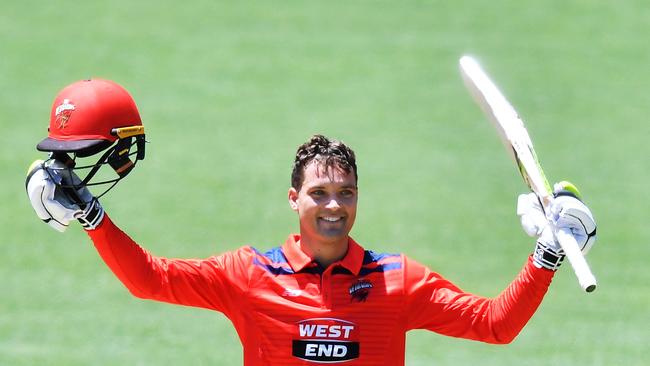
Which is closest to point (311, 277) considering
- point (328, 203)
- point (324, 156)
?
point (328, 203)

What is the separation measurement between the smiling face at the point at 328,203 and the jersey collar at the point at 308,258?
0.12 metres

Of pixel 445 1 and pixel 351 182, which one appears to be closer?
pixel 351 182

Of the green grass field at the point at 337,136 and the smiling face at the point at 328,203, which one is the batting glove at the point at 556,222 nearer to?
the smiling face at the point at 328,203

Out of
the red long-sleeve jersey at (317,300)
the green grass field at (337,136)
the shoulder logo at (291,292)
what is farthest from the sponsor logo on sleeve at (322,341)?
the green grass field at (337,136)

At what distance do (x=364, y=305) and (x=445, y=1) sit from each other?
1198 cm

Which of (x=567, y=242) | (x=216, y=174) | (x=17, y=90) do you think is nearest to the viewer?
(x=567, y=242)

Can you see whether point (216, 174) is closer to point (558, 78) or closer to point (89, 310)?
point (89, 310)

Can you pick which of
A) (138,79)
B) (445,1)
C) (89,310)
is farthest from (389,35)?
(89,310)

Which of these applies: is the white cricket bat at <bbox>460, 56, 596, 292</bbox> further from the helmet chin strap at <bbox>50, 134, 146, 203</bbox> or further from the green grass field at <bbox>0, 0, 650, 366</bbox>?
the green grass field at <bbox>0, 0, 650, 366</bbox>

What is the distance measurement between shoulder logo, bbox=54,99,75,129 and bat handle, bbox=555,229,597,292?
2.28 metres

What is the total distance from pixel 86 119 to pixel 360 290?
1519 millimetres

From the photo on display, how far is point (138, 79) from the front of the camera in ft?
52.5

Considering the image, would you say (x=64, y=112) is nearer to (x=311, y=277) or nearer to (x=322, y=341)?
(x=311, y=277)

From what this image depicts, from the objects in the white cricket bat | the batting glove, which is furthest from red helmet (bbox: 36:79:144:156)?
the batting glove
